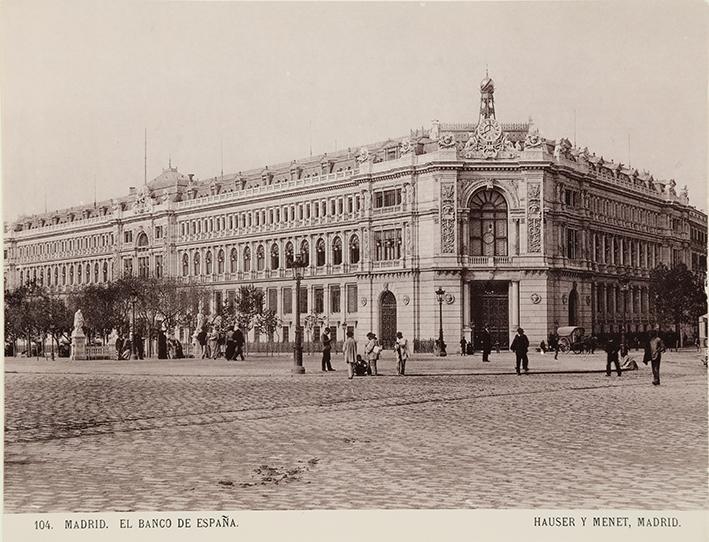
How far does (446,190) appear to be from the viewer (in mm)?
61594

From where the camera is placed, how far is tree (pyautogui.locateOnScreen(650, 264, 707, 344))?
5141cm

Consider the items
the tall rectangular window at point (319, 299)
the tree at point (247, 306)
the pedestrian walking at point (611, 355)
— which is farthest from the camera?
the tall rectangular window at point (319, 299)

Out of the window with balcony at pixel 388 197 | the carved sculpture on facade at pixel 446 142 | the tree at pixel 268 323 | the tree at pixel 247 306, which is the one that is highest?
the carved sculpture on facade at pixel 446 142

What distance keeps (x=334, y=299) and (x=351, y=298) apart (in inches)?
79.8

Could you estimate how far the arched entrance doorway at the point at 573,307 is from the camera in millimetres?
62828

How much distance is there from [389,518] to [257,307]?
58.4 metres

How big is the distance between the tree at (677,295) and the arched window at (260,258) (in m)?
28.9

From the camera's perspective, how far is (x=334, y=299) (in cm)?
6725

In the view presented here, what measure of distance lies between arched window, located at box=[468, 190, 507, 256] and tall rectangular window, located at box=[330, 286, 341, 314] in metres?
10.4

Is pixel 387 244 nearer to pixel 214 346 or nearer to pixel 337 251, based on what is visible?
pixel 337 251

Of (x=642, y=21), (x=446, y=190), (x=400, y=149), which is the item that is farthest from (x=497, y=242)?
(x=642, y=21)

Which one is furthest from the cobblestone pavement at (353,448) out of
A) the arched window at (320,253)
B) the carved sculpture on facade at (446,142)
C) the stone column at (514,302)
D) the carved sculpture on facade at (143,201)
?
the carved sculpture on facade at (143,201)

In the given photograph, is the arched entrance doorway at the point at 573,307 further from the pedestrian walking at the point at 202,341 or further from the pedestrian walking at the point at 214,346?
the pedestrian walking at the point at 214,346

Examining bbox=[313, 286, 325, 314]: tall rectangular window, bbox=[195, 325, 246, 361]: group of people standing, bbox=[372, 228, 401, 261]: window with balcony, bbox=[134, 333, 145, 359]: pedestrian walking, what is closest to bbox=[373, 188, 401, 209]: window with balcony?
bbox=[372, 228, 401, 261]: window with balcony
